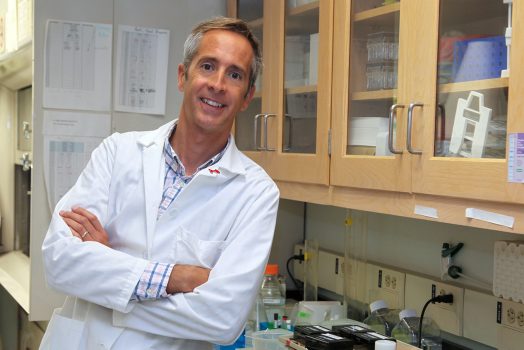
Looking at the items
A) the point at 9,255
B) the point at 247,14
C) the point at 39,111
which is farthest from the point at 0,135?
the point at 247,14

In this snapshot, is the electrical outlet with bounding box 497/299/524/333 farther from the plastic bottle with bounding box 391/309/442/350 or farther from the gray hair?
the gray hair

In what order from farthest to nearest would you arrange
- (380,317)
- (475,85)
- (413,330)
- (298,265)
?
(298,265) < (380,317) < (413,330) < (475,85)

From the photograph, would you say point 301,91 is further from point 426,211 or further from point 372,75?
point 426,211

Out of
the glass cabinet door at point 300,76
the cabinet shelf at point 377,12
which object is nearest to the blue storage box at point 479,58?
→ the cabinet shelf at point 377,12

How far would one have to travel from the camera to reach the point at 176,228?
157cm

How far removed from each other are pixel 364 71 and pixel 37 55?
50.3 inches

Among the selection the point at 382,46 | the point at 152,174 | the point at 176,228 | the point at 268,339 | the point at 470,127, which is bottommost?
the point at 268,339

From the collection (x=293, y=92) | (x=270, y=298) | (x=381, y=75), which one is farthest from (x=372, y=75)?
(x=270, y=298)

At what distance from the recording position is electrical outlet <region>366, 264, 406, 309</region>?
2.14m

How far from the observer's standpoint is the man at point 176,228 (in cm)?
146

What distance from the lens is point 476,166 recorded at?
1.38 m

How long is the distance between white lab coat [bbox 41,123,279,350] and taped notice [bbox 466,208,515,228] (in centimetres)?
48

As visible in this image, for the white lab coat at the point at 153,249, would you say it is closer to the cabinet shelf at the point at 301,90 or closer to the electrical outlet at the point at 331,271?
the cabinet shelf at the point at 301,90

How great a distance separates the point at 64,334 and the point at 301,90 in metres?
1.07
